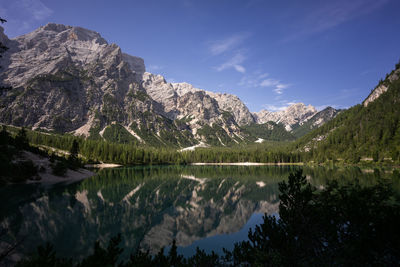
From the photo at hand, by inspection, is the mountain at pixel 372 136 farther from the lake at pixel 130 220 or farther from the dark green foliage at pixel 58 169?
the dark green foliage at pixel 58 169

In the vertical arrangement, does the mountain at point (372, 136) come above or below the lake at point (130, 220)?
above

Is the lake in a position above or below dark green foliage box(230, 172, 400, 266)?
below

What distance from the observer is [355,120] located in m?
193

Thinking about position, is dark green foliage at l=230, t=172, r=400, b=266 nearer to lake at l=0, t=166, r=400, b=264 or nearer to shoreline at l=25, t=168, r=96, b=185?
lake at l=0, t=166, r=400, b=264

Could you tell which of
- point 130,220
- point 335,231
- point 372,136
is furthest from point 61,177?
point 372,136

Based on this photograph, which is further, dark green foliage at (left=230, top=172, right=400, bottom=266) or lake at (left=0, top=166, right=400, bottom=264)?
lake at (left=0, top=166, right=400, bottom=264)

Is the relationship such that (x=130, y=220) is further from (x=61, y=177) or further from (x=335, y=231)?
(x=61, y=177)

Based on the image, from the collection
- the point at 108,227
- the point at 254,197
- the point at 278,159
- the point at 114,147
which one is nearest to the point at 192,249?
the point at 108,227

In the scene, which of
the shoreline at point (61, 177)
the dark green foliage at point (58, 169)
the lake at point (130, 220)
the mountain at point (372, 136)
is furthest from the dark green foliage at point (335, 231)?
the mountain at point (372, 136)

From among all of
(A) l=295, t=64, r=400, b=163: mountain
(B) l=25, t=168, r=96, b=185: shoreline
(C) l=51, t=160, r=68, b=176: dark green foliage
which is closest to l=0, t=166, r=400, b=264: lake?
(B) l=25, t=168, r=96, b=185: shoreline

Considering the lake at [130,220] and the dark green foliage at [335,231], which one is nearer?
the dark green foliage at [335,231]

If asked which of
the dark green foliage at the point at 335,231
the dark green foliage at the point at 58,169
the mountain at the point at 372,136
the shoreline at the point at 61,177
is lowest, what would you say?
the shoreline at the point at 61,177

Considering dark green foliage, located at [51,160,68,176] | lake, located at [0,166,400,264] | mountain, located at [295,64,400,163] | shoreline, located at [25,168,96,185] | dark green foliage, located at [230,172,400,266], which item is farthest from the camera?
mountain, located at [295,64,400,163]

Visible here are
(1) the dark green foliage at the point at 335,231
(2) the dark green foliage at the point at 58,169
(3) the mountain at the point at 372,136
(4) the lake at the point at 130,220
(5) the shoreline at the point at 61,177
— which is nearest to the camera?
(1) the dark green foliage at the point at 335,231
